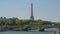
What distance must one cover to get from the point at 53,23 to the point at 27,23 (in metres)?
1.83

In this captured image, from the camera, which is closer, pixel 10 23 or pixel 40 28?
pixel 40 28

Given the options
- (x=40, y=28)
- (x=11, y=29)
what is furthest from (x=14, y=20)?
(x=40, y=28)

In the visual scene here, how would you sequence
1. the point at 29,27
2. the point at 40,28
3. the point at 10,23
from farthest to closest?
the point at 10,23
the point at 29,27
the point at 40,28

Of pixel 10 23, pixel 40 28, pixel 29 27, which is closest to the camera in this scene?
pixel 40 28

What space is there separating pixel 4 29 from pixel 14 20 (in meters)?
1.96

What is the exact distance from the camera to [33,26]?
39.6ft

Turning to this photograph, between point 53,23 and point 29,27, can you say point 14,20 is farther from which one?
point 53,23

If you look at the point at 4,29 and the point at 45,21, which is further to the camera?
the point at 45,21

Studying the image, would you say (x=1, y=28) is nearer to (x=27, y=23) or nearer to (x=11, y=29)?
(x=11, y=29)

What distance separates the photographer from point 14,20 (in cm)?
1307

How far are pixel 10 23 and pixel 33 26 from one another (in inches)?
66.8

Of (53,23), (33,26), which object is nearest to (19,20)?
(33,26)

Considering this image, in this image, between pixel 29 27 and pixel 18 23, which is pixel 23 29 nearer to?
pixel 29 27

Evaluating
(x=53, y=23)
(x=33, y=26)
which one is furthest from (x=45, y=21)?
(x=33, y=26)
